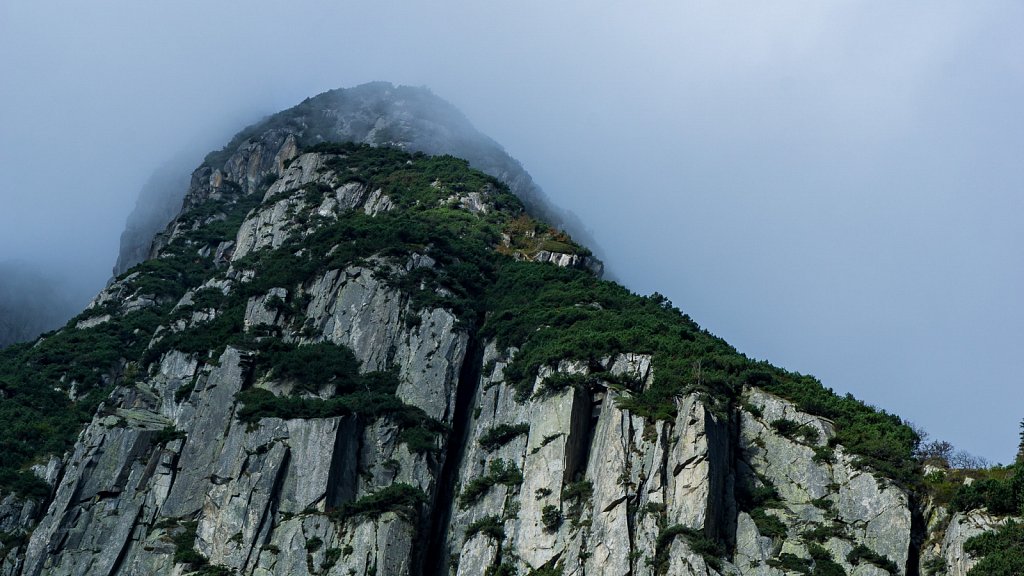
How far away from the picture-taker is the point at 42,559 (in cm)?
5934

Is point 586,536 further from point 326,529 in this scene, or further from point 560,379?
point 326,529

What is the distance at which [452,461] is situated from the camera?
63.1 meters

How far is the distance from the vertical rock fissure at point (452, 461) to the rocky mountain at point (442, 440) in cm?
17

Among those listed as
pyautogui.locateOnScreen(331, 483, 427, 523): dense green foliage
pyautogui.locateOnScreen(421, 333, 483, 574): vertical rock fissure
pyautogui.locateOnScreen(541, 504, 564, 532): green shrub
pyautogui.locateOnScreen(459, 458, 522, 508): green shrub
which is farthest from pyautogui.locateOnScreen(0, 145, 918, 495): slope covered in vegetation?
pyautogui.locateOnScreen(541, 504, 564, 532): green shrub

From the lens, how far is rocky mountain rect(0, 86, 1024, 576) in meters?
47.3

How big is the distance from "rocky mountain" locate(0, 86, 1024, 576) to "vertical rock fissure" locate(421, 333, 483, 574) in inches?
6.8

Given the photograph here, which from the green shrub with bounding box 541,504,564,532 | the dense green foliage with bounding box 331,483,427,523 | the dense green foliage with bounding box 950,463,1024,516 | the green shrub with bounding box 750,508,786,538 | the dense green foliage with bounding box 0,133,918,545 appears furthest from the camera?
the dense green foliage with bounding box 331,483,427,523

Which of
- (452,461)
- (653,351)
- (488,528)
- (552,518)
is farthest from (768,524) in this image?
(452,461)

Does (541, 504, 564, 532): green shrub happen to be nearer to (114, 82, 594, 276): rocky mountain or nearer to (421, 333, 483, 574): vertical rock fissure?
(421, 333, 483, 574): vertical rock fissure

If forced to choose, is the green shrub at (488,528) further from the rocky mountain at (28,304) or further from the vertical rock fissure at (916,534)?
the rocky mountain at (28,304)

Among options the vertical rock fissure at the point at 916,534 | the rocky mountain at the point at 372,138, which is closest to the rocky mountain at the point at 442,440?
the vertical rock fissure at the point at 916,534

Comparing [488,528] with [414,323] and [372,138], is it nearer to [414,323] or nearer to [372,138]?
[414,323]

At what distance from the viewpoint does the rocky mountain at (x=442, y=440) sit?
155ft

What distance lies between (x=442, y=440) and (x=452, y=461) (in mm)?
1675
